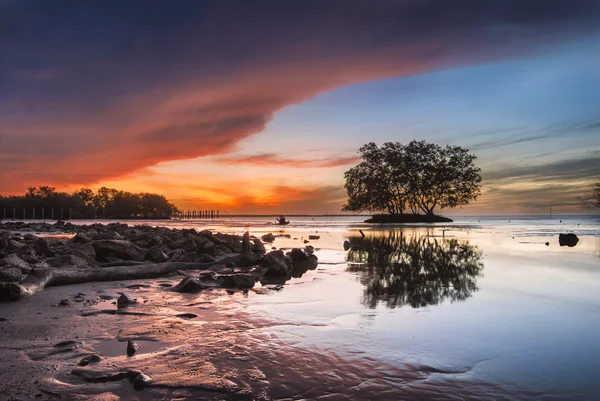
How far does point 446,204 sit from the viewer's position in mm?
68375

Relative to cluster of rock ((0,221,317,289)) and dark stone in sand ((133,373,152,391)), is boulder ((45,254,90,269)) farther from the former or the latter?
dark stone in sand ((133,373,152,391))

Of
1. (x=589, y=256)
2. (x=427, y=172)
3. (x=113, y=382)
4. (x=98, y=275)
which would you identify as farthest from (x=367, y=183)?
(x=113, y=382)

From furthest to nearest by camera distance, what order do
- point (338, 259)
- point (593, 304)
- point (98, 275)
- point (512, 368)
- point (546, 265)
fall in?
point (338, 259)
point (546, 265)
point (98, 275)
point (593, 304)
point (512, 368)

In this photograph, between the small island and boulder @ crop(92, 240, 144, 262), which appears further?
the small island

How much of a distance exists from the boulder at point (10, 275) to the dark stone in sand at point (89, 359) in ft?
14.3

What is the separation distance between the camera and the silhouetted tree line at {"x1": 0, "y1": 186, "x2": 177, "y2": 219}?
419 ft

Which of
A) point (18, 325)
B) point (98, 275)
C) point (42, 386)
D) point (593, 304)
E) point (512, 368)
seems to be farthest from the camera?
point (98, 275)

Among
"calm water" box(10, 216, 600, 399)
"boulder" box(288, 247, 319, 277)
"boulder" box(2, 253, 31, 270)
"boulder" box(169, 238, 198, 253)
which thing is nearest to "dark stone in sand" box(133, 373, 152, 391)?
"calm water" box(10, 216, 600, 399)

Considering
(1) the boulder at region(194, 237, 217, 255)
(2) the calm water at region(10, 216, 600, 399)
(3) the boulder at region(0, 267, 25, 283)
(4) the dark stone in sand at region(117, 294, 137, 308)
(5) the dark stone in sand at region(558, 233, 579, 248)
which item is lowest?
(5) the dark stone in sand at region(558, 233, 579, 248)

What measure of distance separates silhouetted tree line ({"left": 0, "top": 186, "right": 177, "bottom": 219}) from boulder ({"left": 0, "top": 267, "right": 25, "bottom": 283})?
5463 inches

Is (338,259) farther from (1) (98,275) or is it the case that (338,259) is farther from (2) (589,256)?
(2) (589,256)

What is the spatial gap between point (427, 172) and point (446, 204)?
21.7ft

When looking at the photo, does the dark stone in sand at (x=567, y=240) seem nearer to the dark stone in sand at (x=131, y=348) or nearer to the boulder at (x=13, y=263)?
the dark stone in sand at (x=131, y=348)

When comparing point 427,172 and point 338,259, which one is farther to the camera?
point 427,172
